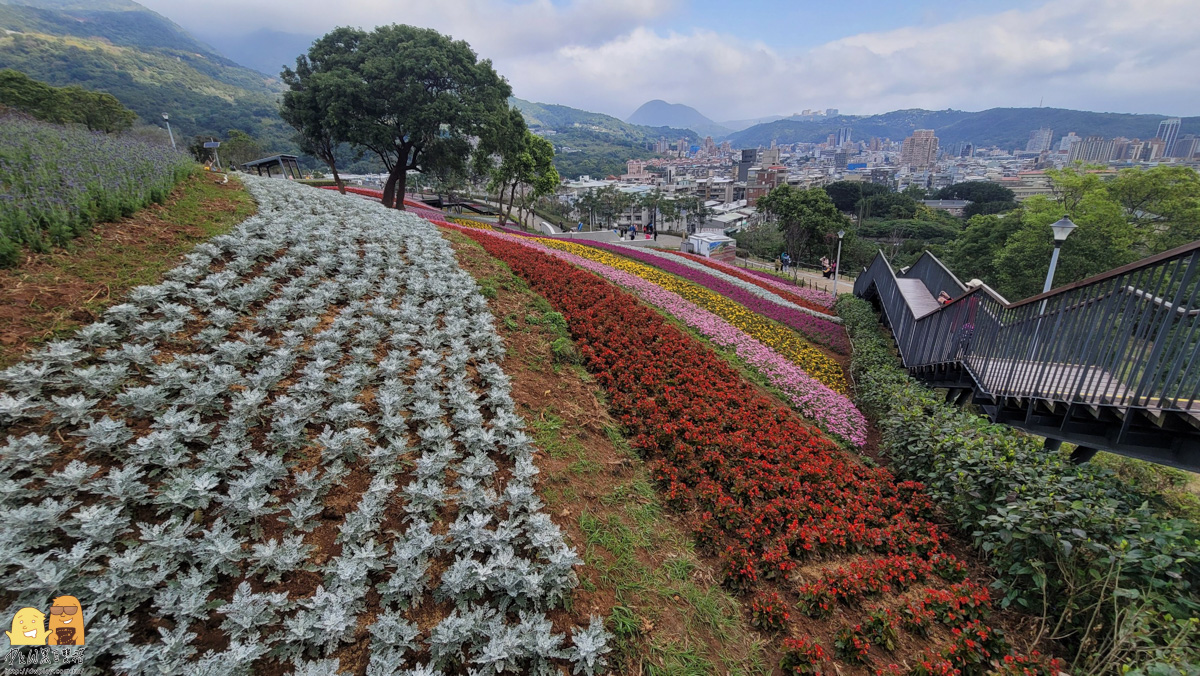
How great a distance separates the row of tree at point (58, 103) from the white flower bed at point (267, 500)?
4367 cm

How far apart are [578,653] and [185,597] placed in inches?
91.4

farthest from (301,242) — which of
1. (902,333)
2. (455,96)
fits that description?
(455,96)

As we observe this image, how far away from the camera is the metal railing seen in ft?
12.5

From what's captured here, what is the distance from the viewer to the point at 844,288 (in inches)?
1244

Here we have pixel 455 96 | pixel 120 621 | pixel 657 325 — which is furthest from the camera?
pixel 455 96

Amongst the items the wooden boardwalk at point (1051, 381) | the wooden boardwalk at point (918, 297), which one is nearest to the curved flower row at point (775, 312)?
the wooden boardwalk at point (918, 297)

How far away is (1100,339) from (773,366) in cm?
491

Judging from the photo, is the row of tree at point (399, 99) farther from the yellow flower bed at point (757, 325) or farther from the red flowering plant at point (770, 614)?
the red flowering plant at point (770, 614)

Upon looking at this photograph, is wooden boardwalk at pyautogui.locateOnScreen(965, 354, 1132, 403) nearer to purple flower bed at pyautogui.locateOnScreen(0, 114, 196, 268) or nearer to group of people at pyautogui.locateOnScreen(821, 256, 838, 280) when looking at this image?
purple flower bed at pyautogui.locateOnScreen(0, 114, 196, 268)

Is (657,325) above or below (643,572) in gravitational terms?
above

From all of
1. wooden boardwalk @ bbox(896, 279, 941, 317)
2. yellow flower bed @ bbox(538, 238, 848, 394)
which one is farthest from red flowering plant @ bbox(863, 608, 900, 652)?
wooden boardwalk @ bbox(896, 279, 941, 317)

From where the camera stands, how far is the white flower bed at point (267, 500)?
262 cm

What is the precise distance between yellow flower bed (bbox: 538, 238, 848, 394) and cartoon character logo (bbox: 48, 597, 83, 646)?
414 inches

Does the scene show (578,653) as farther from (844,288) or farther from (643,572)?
(844,288)
